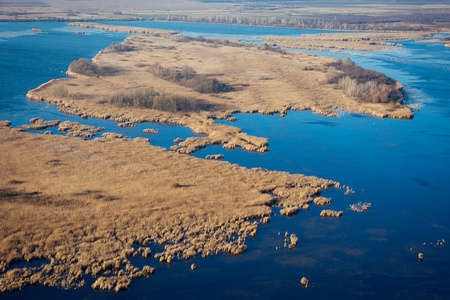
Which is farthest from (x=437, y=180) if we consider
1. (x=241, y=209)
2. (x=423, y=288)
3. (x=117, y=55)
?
(x=117, y=55)

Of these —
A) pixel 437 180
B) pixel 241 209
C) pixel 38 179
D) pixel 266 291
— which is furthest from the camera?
pixel 437 180

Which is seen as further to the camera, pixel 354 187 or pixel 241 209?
pixel 354 187

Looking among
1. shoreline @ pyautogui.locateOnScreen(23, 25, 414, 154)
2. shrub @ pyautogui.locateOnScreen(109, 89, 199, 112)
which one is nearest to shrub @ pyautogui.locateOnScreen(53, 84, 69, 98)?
shoreline @ pyautogui.locateOnScreen(23, 25, 414, 154)

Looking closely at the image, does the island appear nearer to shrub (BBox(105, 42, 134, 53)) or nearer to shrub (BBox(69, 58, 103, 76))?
shrub (BBox(69, 58, 103, 76))

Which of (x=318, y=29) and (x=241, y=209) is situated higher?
(x=318, y=29)

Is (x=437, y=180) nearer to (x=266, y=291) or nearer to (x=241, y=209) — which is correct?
(x=241, y=209)

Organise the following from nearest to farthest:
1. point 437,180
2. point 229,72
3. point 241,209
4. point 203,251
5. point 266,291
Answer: point 266,291
point 203,251
point 241,209
point 437,180
point 229,72

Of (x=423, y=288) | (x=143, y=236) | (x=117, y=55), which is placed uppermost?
(x=117, y=55)
